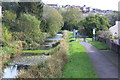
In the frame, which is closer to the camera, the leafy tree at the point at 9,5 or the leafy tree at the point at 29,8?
the leafy tree at the point at 29,8

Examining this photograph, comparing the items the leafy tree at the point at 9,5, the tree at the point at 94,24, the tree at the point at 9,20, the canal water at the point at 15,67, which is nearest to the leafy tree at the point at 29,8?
the leafy tree at the point at 9,5

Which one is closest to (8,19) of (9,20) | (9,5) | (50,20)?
(9,20)

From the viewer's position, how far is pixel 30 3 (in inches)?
1736

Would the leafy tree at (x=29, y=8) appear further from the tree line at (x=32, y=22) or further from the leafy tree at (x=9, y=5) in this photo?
the leafy tree at (x=9, y=5)

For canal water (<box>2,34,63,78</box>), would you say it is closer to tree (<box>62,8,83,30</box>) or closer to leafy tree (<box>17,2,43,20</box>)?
leafy tree (<box>17,2,43,20</box>)

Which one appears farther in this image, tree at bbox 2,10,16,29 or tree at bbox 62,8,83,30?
tree at bbox 62,8,83,30

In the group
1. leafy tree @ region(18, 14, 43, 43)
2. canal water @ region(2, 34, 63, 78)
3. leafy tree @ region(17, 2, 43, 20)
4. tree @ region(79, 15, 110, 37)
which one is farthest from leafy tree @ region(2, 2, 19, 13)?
canal water @ region(2, 34, 63, 78)

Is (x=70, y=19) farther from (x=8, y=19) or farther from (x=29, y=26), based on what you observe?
(x=29, y=26)

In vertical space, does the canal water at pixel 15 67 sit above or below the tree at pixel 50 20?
below

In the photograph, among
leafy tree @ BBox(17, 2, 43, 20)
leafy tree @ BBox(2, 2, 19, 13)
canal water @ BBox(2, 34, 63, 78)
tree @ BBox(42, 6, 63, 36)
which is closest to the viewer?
canal water @ BBox(2, 34, 63, 78)

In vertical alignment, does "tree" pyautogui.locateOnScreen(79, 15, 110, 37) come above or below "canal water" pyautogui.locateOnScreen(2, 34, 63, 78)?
above

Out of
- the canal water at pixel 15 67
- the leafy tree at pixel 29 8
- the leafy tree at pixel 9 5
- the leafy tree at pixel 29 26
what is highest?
the leafy tree at pixel 9 5

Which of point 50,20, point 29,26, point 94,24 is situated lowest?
point 29,26

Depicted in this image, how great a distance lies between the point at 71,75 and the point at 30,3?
34.3 m
